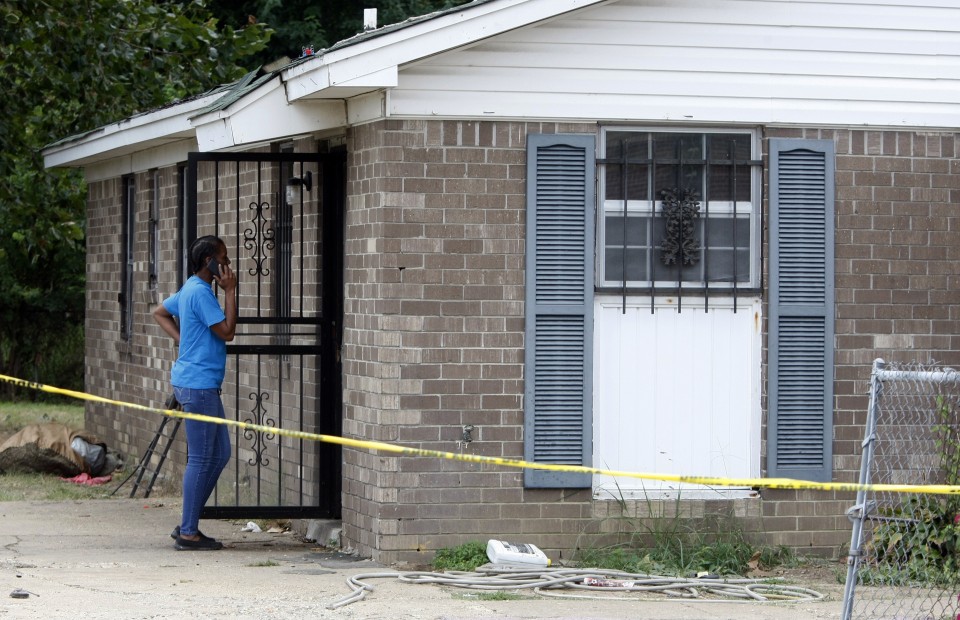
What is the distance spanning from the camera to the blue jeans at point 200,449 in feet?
31.3

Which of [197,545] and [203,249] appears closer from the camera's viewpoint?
[203,249]

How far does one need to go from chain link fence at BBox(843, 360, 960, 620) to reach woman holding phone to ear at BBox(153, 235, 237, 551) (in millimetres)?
3954

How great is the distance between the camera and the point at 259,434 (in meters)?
10.5

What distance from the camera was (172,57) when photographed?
1812cm

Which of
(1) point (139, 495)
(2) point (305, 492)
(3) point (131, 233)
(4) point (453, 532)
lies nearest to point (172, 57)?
(3) point (131, 233)

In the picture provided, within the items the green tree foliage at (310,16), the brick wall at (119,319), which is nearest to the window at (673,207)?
the brick wall at (119,319)

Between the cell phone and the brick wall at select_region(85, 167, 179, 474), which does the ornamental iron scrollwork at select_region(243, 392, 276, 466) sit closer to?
the cell phone

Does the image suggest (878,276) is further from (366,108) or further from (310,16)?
(310,16)

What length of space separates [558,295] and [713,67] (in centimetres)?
168

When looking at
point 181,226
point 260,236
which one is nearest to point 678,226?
point 260,236

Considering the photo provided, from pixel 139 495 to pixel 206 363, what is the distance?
13.2 ft

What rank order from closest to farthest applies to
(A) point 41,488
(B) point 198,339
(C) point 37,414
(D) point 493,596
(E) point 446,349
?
(D) point 493,596 → (E) point 446,349 → (B) point 198,339 → (A) point 41,488 → (C) point 37,414

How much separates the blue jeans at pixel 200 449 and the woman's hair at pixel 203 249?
0.81m

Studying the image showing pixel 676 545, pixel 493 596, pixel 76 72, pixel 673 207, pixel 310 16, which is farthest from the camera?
pixel 310 16
